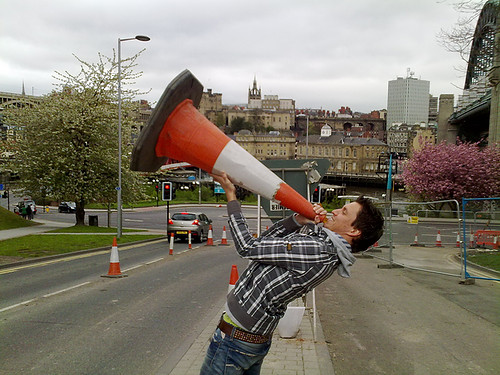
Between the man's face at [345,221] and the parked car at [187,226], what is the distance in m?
21.3

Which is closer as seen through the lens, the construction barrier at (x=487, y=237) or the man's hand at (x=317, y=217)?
the man's hand at (x=317, y=217)

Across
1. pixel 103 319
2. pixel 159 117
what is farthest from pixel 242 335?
pixel 103 319

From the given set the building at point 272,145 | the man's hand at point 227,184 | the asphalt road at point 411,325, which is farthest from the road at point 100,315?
the building at point 272,145

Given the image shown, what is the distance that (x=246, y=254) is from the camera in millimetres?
2594

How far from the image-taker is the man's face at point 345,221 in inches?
108

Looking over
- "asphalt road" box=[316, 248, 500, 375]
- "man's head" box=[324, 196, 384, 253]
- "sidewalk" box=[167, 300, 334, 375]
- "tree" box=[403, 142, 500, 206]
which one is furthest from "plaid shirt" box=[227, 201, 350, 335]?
"tree" box=[403, 142, 500, 206]

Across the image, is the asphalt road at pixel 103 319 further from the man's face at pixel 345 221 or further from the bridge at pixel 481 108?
the bridge at pixel 481 108

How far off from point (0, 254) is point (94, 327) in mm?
10146

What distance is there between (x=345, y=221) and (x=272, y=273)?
53cm

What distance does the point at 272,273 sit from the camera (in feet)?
8.50

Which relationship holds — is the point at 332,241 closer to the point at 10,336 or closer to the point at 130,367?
the point at 130,367

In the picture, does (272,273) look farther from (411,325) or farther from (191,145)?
(411,325)

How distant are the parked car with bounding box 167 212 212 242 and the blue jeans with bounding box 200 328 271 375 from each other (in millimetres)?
21181

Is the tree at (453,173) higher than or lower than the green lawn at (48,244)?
higher
